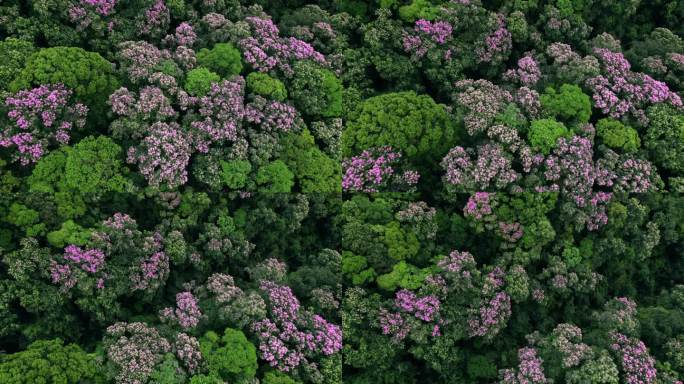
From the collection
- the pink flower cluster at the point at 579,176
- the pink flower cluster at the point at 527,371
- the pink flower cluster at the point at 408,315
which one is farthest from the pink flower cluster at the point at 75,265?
the pink flower cluster at the point at 579,176

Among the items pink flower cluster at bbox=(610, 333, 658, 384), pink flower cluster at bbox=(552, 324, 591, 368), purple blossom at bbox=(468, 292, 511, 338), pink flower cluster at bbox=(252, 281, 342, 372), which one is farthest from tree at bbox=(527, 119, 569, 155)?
pink flower cluster at bbox=(252, 281, 342, 372)

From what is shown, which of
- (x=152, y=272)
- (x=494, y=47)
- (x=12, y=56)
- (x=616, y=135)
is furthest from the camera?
(x=494, y=47)

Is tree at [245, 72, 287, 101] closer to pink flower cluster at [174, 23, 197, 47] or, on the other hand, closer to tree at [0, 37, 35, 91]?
pink flower cluster at [174, 23, 197, 47]

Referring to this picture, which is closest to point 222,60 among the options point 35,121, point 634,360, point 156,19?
point 156,19

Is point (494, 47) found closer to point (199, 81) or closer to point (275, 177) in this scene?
point (275, 177)

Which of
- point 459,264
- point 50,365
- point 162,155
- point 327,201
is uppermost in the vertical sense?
point 162,155

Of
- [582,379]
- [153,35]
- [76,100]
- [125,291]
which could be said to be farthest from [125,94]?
[582,379]

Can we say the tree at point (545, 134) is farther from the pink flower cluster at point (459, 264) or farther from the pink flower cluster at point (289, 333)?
the pink flower cluster at point (289, 333)
